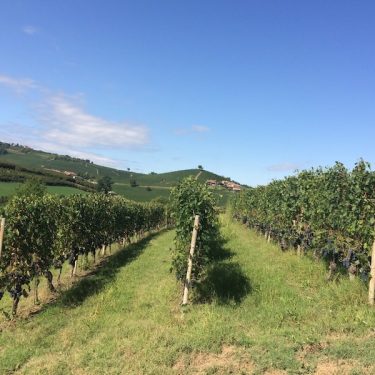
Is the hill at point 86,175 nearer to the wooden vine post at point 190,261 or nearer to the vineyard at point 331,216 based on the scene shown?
the vineyard at point 331,216

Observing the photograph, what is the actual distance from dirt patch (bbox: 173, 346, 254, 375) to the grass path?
0.7 inches

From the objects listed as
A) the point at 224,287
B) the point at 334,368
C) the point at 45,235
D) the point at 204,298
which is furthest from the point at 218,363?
the point at 45,235

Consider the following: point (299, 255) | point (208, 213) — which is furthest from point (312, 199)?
point (208, 213)

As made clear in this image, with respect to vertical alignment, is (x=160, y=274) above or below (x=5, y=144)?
below

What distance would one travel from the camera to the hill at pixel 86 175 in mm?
98894

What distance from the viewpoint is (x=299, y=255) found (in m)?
17.6

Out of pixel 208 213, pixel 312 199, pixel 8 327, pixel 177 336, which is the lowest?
pixel 8 327

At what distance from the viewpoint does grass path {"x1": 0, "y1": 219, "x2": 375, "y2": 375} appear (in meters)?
7.19

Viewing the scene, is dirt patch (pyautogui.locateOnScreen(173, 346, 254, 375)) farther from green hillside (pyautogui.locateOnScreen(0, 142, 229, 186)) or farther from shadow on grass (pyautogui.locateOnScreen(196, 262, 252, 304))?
green hillside (pyautogui.locateOnScreen(0, 142, 229, 186))

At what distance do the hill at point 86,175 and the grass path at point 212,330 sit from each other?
7233 cm

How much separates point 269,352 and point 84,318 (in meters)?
5.52

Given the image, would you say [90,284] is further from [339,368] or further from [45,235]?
[339,368]

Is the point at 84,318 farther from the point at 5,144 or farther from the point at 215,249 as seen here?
the point at 5,144

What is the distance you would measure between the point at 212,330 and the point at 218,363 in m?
1.27
